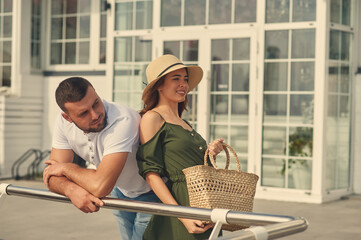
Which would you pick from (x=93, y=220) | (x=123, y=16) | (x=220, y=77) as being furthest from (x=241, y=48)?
(x=93, y=220)

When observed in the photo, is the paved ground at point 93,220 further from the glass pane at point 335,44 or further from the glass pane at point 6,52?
the glass pane at point 6,52

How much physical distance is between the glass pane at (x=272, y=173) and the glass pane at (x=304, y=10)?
6.68 ft

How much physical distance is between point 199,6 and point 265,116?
77.7 inches

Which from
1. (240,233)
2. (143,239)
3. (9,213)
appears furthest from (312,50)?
(240,233)

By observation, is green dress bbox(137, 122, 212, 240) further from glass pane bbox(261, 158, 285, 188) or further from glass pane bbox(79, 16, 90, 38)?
glass pane bbox(79, 16, 90, 38)

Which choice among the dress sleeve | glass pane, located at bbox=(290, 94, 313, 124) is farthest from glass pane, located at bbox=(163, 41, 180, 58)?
the dress sleeve

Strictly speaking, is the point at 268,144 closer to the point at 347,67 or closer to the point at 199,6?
the point at 347,67

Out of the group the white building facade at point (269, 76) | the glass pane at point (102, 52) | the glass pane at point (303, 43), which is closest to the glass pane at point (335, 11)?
the white building facade at point (269, 76)

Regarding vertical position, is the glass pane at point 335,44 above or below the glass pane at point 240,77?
above

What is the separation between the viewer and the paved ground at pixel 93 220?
643cm

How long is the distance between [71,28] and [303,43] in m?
5.18

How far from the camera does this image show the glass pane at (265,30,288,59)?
29.6 feet

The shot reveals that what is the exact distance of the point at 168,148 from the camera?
2570mm

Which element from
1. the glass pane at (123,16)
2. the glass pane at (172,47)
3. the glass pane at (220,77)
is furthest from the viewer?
the glass pane at (123,16)
